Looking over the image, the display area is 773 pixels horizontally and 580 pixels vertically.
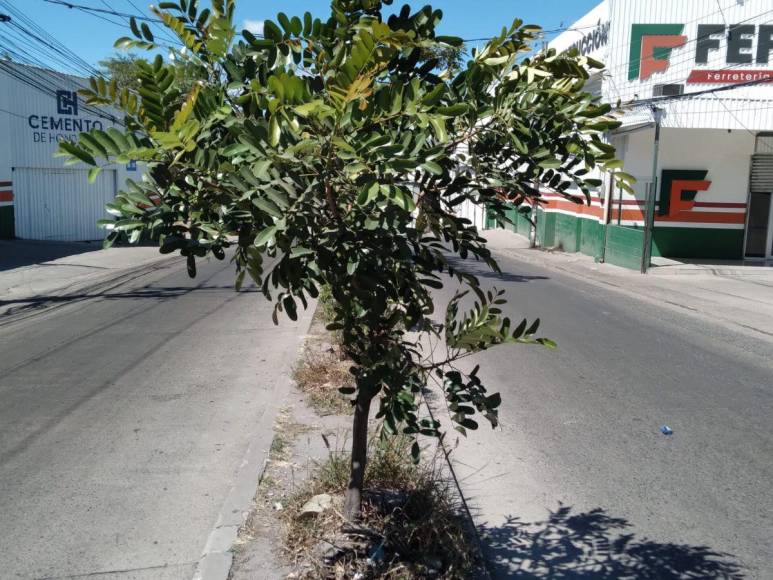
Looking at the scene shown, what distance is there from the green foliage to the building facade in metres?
17.7

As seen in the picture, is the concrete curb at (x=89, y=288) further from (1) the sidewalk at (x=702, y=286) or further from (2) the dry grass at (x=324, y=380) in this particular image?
(1) the sidewalk at (x=702, y=286)

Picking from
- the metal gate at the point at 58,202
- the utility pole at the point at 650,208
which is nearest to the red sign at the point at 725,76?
the utility pole at the point at 650,208

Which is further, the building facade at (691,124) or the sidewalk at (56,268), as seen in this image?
the building facade at (691,124)

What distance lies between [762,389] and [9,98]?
2518 centimetres

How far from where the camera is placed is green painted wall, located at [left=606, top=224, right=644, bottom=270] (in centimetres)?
2131

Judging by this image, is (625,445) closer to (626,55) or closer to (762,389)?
(762,389)

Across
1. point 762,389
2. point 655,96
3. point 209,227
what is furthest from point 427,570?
point 655,96

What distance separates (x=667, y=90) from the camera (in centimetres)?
2117

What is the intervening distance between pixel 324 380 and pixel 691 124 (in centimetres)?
1616

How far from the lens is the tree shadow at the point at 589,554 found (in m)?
4.48

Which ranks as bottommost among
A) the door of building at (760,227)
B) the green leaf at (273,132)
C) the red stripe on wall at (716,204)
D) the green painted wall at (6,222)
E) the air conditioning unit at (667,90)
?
the green painted wall at (6,222)

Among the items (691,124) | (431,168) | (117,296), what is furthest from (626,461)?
(691,124)

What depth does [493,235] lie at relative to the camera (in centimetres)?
3703

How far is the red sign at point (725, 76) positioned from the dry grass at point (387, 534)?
753 inches
